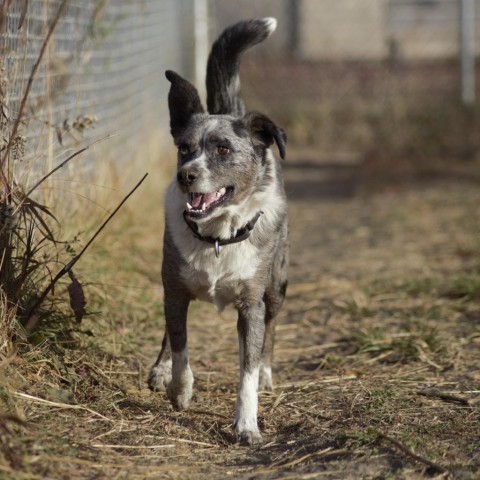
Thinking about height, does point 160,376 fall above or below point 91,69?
below

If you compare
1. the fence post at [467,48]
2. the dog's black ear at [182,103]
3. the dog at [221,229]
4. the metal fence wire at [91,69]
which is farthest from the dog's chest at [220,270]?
the fence post at [467,48]

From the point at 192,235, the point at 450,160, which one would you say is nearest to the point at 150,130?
the point at 450,160

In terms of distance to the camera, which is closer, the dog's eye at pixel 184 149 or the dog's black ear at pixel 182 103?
the dog's eye at pixel 184 149

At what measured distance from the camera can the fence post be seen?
40.2ft

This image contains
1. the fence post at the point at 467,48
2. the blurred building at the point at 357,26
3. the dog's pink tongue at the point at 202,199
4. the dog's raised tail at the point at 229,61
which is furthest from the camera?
the blurred building at the point at 357,26

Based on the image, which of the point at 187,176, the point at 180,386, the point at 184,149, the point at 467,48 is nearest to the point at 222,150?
the point at 184,149

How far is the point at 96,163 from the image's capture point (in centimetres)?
621

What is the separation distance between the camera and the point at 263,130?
13.3ft

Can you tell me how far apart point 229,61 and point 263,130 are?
670mm

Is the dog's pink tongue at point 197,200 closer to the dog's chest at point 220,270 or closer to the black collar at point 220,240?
the black collar at point 220,240

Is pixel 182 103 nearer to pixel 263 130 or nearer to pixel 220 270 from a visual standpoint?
pixel 263 130

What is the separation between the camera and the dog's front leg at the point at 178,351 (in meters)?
3.86

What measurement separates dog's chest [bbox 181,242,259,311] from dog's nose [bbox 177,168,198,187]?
0.31m

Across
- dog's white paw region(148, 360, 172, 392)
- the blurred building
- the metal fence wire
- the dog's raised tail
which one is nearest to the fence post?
the blurred building
